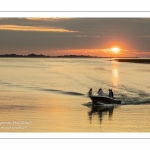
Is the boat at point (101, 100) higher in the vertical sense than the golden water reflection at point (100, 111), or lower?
higher

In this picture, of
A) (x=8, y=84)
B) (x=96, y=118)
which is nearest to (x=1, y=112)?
(x=96, y=118)

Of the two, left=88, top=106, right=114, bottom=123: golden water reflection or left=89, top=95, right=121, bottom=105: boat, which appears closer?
left=88, top=106, right=114, bottom=123: golden water reflection

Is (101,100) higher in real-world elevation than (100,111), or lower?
higher

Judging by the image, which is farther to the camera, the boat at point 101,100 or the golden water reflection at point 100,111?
the boat at point 101,100

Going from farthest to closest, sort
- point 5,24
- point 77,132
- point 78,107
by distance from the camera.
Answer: point 78,107 → point 5,24 → point 77,132

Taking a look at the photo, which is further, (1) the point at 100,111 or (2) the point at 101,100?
(2) the point at 101,100

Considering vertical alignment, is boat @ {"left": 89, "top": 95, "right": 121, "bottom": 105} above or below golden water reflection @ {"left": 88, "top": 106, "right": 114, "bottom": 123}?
above

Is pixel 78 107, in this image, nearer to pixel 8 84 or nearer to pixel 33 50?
pixel 33 50
